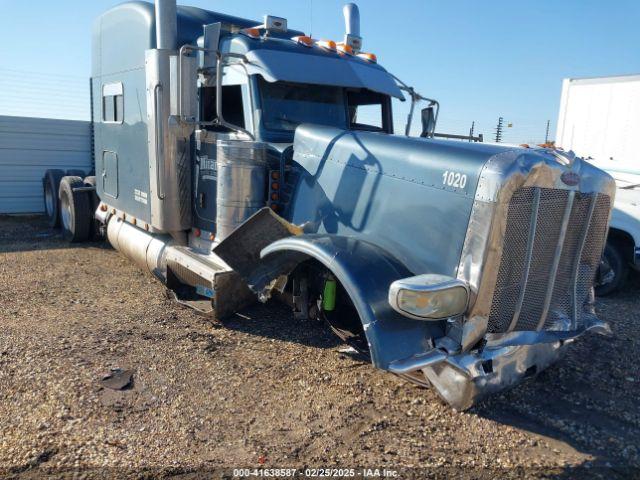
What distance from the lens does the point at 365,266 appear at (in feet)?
10.9

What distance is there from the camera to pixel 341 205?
402 cm

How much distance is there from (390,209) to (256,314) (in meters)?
2.17

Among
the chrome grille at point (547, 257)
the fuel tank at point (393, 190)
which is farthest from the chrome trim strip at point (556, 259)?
the fuel tank at point (393, 190)

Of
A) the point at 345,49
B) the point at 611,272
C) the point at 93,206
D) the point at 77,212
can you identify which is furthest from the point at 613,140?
the point at 77,212

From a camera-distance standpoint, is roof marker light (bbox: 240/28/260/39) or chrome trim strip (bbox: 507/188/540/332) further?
roof marker light (bbox: 240/28/260/39)

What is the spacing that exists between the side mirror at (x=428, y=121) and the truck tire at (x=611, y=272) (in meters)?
3.26

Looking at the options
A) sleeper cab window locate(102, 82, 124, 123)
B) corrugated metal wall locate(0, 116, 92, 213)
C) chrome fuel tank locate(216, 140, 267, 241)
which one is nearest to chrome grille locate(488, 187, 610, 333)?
chrome fuel tank locate(216, 140, 267, 241)

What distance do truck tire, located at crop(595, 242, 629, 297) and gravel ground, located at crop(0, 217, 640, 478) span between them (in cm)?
208

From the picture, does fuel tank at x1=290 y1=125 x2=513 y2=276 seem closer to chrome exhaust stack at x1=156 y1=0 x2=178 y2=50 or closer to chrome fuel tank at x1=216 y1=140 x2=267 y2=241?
chrome fuel tank at x1=216 y1=140 x2=267 y2=241

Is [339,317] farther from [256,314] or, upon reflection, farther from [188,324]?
[188,324]

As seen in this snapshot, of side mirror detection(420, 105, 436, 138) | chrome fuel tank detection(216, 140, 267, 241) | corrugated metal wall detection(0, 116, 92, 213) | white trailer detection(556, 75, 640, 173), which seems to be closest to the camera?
chrome fuel tank detection(216, 140, 267, 241)

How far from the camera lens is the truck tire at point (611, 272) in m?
7.21

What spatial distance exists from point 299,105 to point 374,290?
95.0 inches

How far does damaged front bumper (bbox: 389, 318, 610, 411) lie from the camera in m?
3.10
